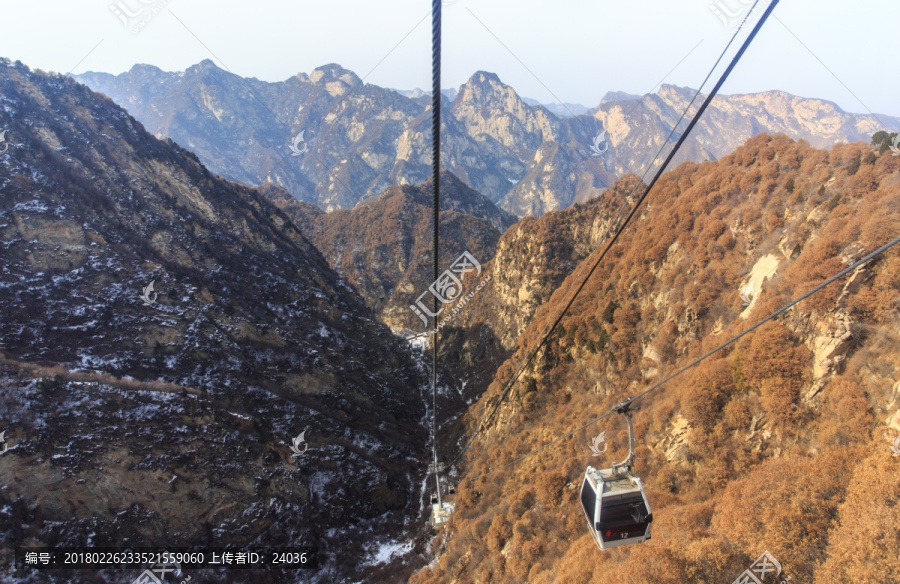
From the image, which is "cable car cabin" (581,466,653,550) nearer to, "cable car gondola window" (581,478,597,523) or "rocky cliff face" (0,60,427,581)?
"cable car gondola window" (581,478,597,523)

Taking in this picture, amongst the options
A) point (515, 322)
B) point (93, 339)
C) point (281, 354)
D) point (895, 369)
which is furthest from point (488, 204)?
point (895, 369)

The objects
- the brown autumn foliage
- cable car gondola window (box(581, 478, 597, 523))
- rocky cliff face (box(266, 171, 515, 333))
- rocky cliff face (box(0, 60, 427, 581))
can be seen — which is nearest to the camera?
cable car gondola window (box(581, 478, 597, 523))

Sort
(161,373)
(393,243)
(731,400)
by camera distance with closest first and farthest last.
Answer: (731,400)
(161,373)
(393,243)

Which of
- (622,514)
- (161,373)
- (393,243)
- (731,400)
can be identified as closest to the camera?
(622,514)

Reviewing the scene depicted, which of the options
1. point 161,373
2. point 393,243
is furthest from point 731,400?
point 393,243

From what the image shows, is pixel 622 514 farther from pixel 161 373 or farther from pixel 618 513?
pixel 161 373

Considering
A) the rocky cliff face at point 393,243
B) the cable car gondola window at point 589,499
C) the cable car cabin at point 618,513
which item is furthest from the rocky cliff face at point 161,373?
the rocky cliff face at point 393,243

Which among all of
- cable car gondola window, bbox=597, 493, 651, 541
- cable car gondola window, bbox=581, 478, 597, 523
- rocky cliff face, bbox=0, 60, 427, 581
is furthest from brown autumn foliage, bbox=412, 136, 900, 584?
rocky cliff face, bbox=0, 60, 427, 581
